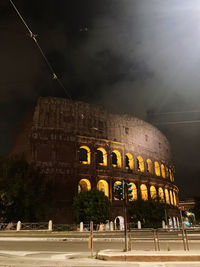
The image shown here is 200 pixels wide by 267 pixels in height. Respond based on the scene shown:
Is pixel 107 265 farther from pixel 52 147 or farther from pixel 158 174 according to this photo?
pixel 158 174

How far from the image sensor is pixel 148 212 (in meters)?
28.9

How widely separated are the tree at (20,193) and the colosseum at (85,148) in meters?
3.81

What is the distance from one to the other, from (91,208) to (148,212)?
7.79 m

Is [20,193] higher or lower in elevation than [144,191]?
lower

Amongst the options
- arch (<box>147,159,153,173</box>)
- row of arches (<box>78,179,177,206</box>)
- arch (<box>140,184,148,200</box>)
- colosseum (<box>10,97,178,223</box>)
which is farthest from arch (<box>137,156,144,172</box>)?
row of arches (<box>78,179,177,206</box>)

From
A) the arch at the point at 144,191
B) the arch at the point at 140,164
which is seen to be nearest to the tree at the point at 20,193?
the arch at the point at 144,191

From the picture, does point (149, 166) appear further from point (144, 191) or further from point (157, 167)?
point (144, 191)

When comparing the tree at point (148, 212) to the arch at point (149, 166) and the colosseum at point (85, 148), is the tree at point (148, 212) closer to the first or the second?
the colosseum at point (85, 148)

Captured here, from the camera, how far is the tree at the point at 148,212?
28.7m

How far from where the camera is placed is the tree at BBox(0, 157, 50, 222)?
23.2 metres

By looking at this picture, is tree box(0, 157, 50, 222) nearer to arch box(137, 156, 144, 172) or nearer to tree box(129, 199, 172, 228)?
tree box(129, 199, 172, 228)

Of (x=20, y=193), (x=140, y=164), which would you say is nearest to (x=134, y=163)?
(x=140, y=164)

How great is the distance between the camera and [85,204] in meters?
25.7

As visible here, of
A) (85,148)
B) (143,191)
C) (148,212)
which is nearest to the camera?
(148,212)
